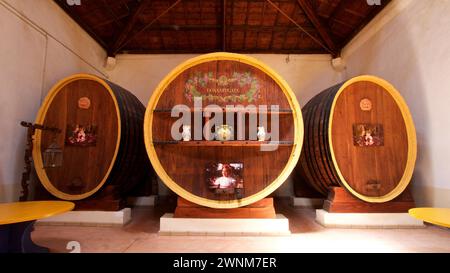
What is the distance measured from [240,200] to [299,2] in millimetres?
3364

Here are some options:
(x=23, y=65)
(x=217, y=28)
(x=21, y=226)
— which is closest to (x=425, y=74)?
(x=217, y=28)

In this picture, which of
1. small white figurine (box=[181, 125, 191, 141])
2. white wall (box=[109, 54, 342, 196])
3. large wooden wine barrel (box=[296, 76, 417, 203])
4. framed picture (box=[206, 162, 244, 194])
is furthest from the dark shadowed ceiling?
framed picture (box=[206, 162, 244, 194])

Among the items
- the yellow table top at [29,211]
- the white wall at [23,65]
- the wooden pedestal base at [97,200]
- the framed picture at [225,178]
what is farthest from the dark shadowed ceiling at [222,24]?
the yellow table top at [29,211]

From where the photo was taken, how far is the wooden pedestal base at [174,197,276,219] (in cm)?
249

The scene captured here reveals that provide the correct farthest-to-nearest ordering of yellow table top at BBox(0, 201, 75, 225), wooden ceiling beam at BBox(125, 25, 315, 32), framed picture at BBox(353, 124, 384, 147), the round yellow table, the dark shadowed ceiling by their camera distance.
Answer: wooden ceiling beam at BBox(125, 25, 315, 32) → the dark shadowed ceiling → framed picture at BBox(353, 124, 384, 147) → the round yellow table → yellow table top at BBox(0, 201, 75, 225)

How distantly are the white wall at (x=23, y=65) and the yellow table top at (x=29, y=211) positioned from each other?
101 centimetres

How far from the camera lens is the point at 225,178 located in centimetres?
248

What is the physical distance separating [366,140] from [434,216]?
3.71 feet

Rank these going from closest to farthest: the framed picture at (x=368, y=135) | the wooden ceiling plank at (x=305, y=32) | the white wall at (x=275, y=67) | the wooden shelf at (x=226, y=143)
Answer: the wooden shelf at (x=226, y=143), the framed picture at (x=368, y=135), the wooden ceiling plank at (x=305, y=32), the white wall at (x=275, y=67)

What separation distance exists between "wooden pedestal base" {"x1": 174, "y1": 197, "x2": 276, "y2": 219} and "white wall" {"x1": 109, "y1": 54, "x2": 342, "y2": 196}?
2878mm

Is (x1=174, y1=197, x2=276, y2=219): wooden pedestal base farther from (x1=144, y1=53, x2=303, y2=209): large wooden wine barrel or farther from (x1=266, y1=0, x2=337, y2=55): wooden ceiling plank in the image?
(x1=266, y1=0, x2=337, y2=55): wooden ceiling plank

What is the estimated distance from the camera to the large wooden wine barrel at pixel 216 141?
2475 millimetres

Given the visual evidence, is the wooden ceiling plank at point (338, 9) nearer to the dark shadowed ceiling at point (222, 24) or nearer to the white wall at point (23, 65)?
the dark shadowed ceiling at point (222, 24)
